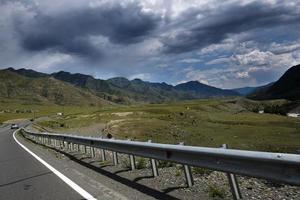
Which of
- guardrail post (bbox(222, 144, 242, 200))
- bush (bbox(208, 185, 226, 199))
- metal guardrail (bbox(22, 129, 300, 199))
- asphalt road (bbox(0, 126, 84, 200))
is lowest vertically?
asphalt road (bbox(0, 126, 84, 200))

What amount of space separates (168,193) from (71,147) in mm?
15002

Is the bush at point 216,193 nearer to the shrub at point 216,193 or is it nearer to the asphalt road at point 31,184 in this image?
the shrub at point 216,193

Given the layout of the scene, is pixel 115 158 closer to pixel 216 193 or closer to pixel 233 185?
pixel 216 193

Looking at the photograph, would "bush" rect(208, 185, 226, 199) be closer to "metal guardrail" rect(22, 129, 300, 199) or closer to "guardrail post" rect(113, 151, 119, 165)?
"metal guardrail" rect(22, 129, 300, 199)

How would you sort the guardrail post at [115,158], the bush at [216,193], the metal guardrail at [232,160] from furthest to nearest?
the guardrail post at [115,158] < the bush at [216,193] < the metal guardrail at [232,160]

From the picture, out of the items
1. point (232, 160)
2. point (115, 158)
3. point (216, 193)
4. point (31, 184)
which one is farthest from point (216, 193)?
point (115, 158)

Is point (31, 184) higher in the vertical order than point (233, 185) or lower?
lower

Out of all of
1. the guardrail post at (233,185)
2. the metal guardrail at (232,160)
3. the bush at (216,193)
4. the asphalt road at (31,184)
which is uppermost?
the metal guardrail at (232,160)

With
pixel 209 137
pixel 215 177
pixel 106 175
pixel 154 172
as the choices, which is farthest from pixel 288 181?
pixel 209 137

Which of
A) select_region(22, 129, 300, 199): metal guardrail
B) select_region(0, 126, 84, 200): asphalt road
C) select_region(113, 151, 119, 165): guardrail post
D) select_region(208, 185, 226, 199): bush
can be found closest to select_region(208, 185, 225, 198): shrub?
select_region(208, 185, 226, 199): bush

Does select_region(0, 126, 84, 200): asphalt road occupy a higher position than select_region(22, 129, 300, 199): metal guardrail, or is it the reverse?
select_region(22, 129, 300, 199): metal guardrail

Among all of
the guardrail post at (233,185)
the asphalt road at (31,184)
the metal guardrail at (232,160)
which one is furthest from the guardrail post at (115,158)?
the guardrail post at (233,185)

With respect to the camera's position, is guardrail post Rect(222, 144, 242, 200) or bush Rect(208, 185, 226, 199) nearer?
guardrail post Rect(222, 144, 242, 200)

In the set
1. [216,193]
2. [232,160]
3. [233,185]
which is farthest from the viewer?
[216,193]
